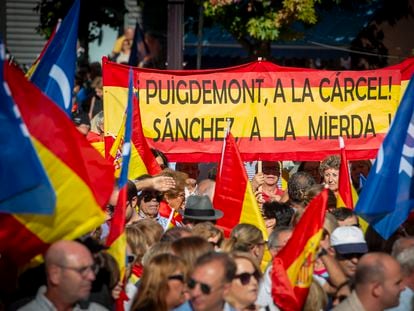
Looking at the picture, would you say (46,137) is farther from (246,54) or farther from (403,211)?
(246,54)

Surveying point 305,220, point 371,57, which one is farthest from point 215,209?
point 371,57

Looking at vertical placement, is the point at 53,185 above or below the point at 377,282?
above

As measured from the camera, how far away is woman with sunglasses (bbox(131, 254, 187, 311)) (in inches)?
316

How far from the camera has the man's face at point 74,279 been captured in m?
7.59

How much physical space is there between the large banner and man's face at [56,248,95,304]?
5.35 metres

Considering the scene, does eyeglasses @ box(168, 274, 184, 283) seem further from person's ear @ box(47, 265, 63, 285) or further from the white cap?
the white cap

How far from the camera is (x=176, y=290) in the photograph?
8109mm

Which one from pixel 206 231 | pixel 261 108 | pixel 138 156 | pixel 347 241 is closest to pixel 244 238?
pixel 206 231

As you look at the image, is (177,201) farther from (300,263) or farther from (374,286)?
(374,286)

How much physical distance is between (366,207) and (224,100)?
415cm

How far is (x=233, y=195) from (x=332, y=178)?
166 centimetres

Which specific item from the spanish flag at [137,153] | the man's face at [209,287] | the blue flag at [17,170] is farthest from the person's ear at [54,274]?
the spanish flag at [137,153]

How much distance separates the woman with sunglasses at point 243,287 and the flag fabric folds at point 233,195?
251 cm

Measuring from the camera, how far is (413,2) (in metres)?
24.7
